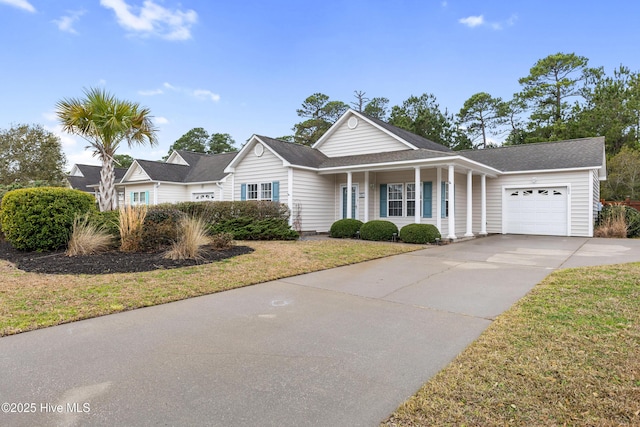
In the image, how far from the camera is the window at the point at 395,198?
1611cm

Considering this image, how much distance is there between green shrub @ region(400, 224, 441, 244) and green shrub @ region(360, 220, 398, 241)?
1.98 ft

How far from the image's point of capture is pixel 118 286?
5793 mm

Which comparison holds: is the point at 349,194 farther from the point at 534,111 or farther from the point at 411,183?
the point at 534,111

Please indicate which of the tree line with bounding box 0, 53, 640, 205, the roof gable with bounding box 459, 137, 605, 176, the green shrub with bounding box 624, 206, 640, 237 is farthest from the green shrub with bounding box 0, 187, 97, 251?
the green shrub with bounding box 624, 206, 640, 237

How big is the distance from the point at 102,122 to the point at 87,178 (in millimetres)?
24723

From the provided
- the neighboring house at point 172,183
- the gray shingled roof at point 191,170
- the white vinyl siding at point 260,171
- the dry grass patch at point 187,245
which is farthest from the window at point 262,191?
the dry grass patch at point 187,245

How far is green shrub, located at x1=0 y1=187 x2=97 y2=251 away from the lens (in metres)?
8.77

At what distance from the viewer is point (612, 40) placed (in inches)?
883

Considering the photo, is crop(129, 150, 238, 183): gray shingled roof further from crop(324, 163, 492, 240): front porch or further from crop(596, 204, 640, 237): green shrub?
crop(596, 204, 640, 237): green shrub

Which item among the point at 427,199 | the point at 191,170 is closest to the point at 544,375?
the point at 427,199

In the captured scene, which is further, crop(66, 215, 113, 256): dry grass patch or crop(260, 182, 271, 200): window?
crop(260, 182, 271, 200): window

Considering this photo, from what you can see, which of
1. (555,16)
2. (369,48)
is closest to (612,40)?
(555,16)

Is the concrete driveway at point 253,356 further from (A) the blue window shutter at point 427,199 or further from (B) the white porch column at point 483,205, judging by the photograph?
(B) the white porch column at point 483,205

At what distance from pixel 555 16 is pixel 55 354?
2192 cm
